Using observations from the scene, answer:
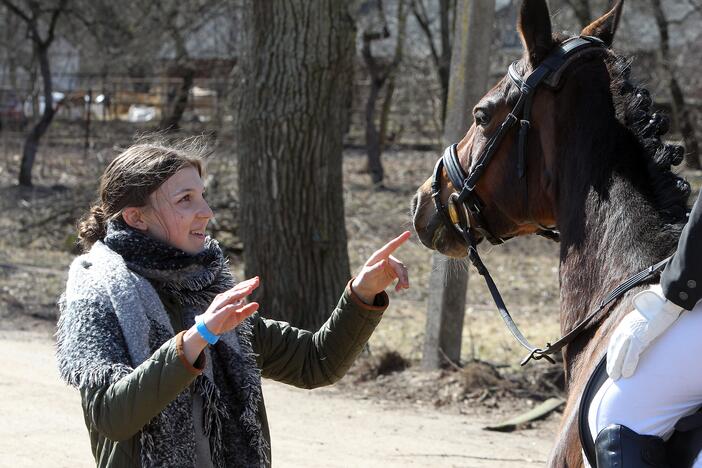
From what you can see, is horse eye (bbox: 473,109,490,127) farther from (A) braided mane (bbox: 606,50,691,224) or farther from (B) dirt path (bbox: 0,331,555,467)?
(B) dirt path (bbox: 0,331,555,467)

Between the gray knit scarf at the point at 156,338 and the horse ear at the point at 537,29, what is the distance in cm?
123

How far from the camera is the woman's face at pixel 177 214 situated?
3.20 meters

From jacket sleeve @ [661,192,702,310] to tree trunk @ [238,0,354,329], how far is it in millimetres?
6223

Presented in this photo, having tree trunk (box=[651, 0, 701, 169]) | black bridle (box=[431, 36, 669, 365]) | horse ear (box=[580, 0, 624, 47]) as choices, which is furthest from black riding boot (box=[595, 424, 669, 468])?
tree trunk (box=[651, 0, 701, 169])

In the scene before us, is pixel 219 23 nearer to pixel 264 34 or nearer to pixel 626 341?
pixel 264 34

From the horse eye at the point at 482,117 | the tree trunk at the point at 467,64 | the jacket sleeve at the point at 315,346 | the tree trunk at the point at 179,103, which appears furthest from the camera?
the tree trunk at the point at 179,103

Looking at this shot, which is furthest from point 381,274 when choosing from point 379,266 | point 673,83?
point 673,83

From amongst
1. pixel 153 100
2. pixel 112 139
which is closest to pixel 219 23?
pixel 153 100

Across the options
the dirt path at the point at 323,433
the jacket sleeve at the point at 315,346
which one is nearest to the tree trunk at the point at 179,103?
the dirt path at the point at 323,433

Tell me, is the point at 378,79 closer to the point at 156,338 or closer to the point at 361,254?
the point at 361,254

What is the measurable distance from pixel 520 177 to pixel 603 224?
1.19ft

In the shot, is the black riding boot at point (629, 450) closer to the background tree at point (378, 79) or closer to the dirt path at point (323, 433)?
the dirt path at point (323, 433)

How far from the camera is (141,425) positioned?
2.84 m

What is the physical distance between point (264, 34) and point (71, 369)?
591 centimetres
